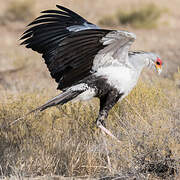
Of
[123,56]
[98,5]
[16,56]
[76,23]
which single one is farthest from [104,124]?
[98,5]

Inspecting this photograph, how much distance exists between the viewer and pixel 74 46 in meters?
4.78

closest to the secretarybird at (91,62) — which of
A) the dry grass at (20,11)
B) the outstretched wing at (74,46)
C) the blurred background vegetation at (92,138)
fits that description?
the outstretched wing at (74,46)

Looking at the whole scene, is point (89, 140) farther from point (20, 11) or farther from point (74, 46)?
point (20, 11)

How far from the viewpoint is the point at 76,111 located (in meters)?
5.98

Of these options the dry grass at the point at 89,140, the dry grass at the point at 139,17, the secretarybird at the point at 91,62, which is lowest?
the dry grass at the point at 89,140

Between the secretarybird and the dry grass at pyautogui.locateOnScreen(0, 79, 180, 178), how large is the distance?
0.35 m

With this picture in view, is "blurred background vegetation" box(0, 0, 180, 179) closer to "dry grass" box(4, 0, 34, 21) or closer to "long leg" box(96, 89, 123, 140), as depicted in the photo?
"long leg" box(96, 89, 123, 140)

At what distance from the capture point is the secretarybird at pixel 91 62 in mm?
4789

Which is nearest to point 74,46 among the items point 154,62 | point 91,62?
point 91,62

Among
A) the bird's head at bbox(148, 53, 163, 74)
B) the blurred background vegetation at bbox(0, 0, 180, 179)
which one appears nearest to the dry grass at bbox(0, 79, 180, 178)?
the blurred background vegetation at bbox(0, 0, 180, 179)

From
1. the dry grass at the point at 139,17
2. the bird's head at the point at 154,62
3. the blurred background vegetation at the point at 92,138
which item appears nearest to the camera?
the blurred background vegetation at the point at 92,138

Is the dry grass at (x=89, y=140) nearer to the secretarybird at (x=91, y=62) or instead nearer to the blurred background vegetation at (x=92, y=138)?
the blurred background vegetation at (x=92, y=138)

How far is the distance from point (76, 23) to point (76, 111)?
1.12 metres

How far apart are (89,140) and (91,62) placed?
94 centimetres
